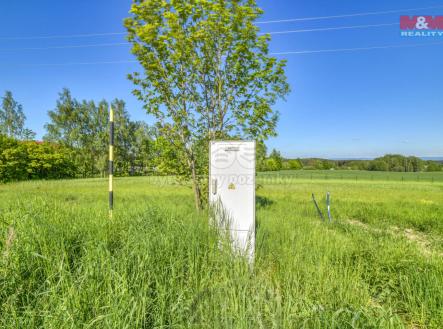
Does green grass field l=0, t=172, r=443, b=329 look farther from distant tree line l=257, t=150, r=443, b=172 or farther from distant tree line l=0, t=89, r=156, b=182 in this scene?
distant tree line l=257, t=150, r=443, b=172

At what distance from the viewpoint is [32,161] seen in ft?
132

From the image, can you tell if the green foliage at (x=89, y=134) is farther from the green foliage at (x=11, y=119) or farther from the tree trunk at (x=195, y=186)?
the tree trunk at (x=195, y=186)

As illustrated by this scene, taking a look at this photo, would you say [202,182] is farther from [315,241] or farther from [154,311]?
[154,311]

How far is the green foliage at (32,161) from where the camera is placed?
3566cm

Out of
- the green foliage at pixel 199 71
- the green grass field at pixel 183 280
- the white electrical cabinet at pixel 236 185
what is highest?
the green foliage at pixel 199 71

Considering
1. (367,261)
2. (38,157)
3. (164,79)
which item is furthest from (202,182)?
(38,157)

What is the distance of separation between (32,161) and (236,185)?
1988 inches

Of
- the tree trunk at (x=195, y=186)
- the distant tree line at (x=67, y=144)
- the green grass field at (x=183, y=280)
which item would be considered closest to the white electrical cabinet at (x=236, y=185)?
the green grass field at (x=183, y=280)

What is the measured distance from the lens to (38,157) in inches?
1629

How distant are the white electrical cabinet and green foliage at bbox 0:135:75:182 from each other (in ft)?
152

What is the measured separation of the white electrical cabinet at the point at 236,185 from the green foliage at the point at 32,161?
4627 centimetres

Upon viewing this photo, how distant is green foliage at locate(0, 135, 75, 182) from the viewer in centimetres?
3566

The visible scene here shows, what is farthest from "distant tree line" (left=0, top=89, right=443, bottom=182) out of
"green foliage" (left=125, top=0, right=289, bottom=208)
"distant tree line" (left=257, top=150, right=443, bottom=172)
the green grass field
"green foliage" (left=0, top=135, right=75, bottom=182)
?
"distant tree line" (left=257, top=150, right=443, bottom=172)

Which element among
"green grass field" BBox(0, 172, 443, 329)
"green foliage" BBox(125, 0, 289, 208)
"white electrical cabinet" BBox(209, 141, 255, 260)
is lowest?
"green grass field" BBox(0, 172, 443, 329)
